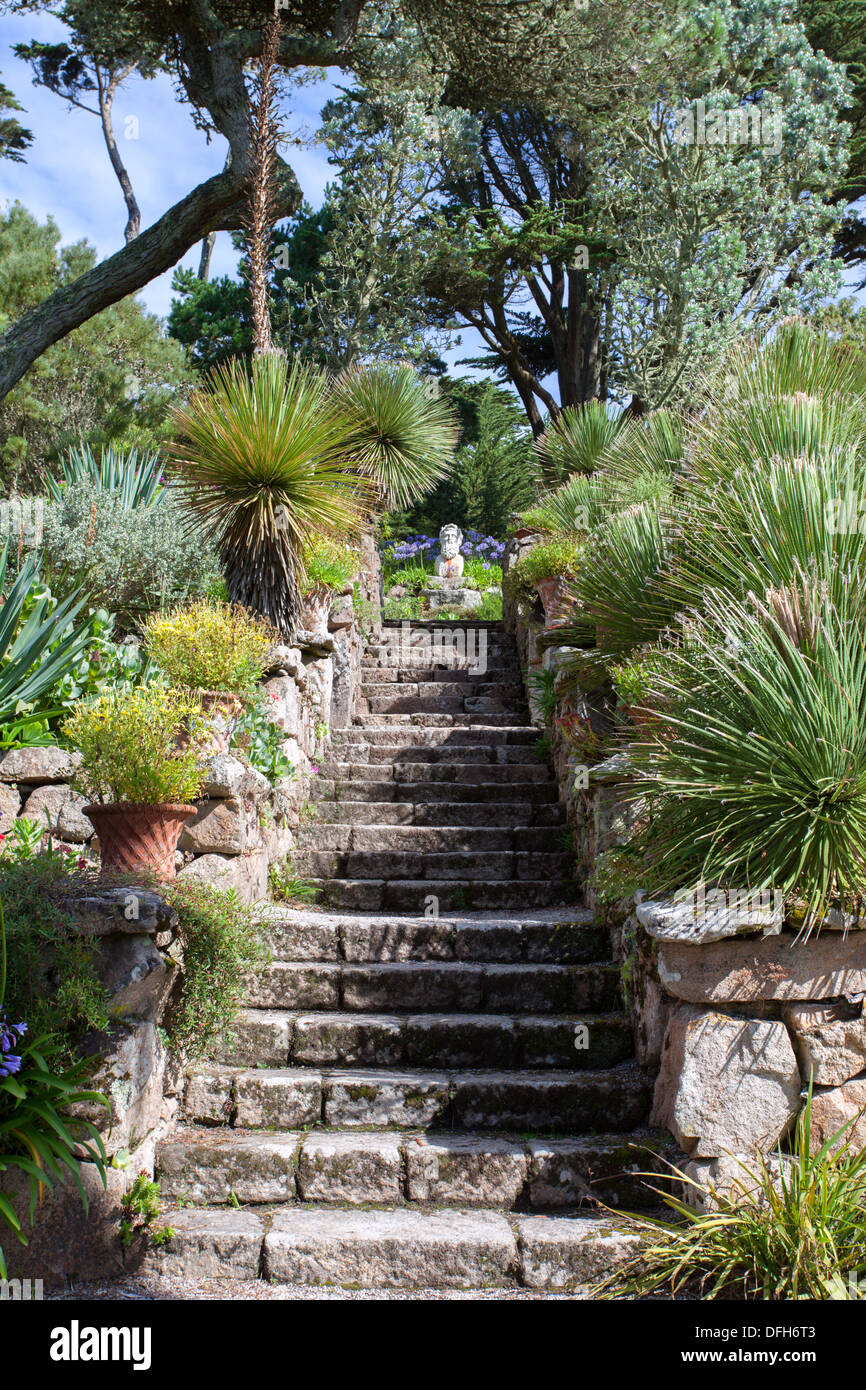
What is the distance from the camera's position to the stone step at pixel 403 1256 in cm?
334

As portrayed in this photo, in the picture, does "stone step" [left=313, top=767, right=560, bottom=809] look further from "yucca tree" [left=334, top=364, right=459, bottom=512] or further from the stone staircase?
"yucca tree" [left=334, top=364, right=459, bottom=512]

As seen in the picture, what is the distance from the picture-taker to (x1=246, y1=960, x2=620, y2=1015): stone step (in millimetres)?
4664

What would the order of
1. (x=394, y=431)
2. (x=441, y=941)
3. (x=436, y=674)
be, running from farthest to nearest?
(x=394, y=431) < (x=436, y=674) < (x=441, y=941)

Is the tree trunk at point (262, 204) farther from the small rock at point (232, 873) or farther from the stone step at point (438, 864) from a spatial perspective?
the small rock at point (232, 873)

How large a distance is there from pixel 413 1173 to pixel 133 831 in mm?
1733

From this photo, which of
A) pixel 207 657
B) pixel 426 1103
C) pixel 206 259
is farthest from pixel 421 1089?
pixel 206 259

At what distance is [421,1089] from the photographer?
408 cm

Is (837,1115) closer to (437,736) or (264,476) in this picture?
(437,736)

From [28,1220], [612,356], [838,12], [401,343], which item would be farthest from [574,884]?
[838,12]

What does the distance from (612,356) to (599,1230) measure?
1716cm

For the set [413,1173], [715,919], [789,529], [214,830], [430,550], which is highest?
[430,550]

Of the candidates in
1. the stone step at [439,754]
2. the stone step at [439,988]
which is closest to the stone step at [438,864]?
the stone step at [439,988]

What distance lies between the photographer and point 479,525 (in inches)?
724

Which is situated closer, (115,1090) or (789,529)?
(115,1090)
